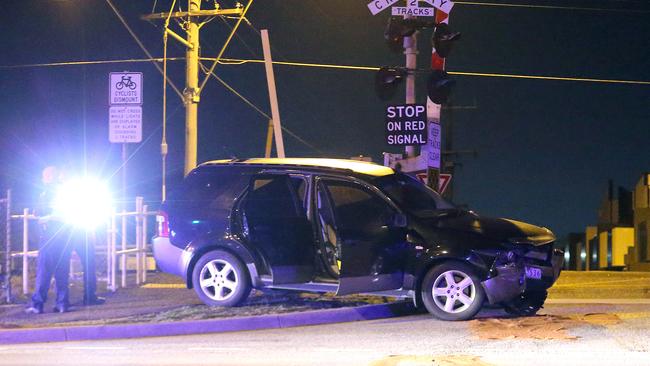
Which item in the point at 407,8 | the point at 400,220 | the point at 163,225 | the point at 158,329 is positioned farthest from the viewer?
the point at 407,8

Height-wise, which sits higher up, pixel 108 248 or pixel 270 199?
pixel 270 199

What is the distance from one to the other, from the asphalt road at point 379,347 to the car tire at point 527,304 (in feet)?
0.90

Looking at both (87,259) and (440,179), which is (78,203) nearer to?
(87,259)

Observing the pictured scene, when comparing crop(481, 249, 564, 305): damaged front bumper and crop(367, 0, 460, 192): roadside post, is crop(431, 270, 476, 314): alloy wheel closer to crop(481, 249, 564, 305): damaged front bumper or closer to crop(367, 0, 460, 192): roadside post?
crop(481, 249, 564, 305): damaged front bumper

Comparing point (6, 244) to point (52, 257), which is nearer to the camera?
point (52, 257)

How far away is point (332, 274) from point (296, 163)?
1463mm

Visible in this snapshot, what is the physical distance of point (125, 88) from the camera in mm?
14430

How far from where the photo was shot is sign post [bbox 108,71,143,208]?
1441cm

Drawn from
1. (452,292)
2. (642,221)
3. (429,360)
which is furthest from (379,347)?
(642,221)

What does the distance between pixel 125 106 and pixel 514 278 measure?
682 cm

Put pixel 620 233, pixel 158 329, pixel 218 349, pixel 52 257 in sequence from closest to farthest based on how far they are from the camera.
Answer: pixel 218 349 < pixel 158 329 < pixel 52 257 < pixel 620 233

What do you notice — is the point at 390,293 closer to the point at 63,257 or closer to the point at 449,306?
the point at 449,306

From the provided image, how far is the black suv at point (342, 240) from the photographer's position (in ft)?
35.0

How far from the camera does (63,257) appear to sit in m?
12.4
